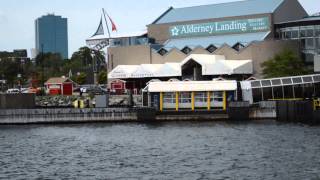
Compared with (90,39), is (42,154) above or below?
below

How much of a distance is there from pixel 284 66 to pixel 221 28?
2352 cm

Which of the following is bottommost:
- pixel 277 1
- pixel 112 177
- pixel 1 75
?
pixel 112 177

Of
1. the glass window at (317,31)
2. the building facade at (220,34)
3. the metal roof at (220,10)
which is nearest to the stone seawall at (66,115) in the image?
the building facade at (220,34)

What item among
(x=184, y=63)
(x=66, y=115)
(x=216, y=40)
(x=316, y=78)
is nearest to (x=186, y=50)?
(x=216, y=40)

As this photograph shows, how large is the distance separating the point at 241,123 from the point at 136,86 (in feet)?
157

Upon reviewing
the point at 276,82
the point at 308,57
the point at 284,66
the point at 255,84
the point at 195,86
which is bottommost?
the point at 195,86

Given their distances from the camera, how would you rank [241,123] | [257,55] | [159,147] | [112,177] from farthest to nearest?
1. [257,55]
2. [241,123]
3. [159,147]
4. [112,177]

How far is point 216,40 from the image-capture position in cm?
12325

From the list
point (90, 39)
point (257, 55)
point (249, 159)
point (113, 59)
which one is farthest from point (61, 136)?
point (90, 39)

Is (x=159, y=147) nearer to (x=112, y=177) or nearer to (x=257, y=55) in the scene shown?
(x=112, y=177)

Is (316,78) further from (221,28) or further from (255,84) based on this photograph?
(221,28)

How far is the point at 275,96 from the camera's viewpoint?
90625 mm

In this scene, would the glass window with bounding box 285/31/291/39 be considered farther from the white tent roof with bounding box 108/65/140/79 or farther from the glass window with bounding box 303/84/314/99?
the glass window with bounding box 303/84/314/99

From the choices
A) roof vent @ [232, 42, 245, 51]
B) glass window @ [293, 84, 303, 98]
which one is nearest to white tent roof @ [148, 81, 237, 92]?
glass window @ [293, 84, 303, 98]
